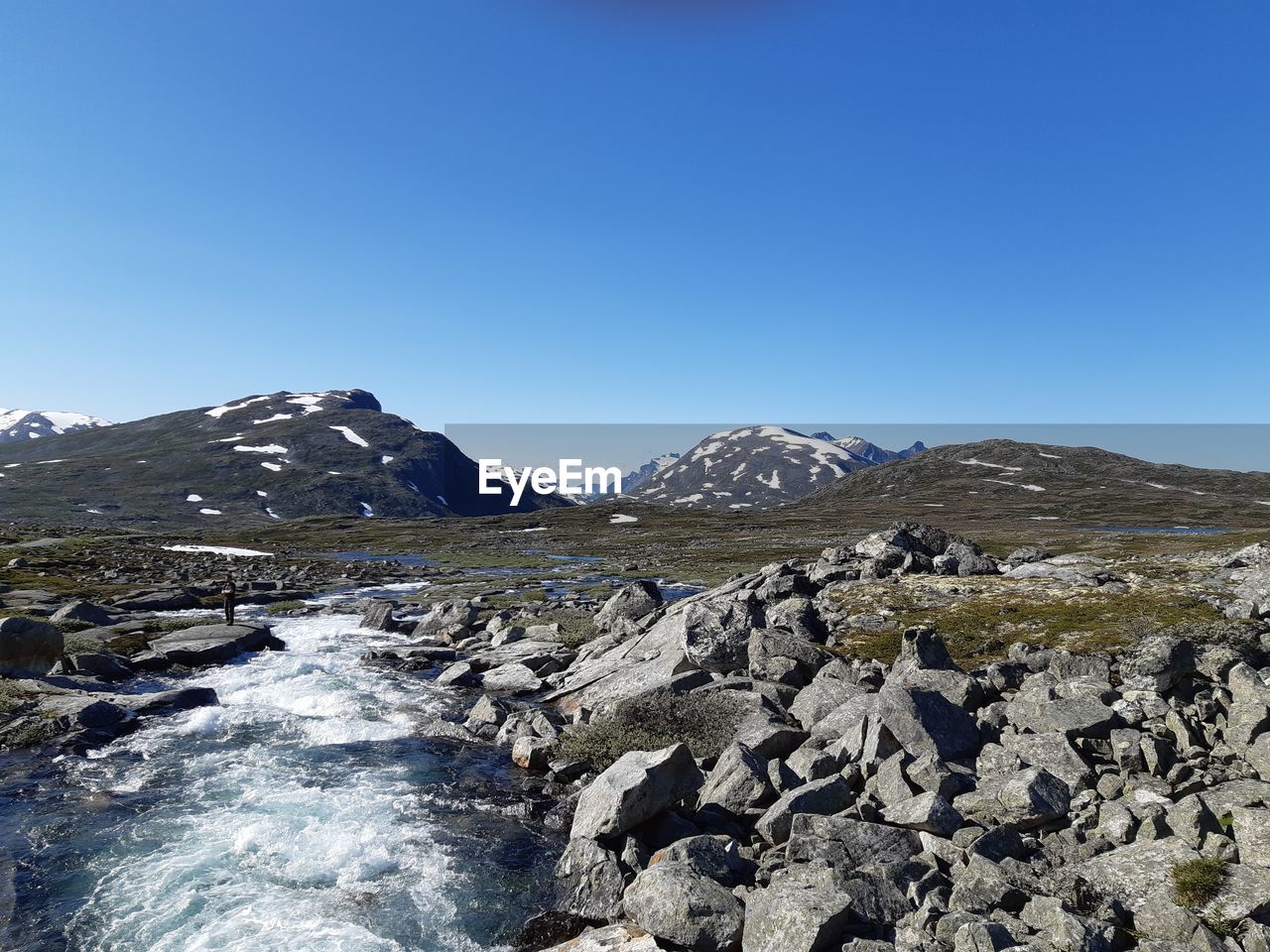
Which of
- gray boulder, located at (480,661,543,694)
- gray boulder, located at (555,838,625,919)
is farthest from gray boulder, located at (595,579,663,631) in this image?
gray boulder, located at (555,838,625,919)

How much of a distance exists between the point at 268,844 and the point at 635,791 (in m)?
10.3

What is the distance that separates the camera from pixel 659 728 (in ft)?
81.8

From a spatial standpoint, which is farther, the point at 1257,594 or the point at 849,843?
the point at 1257,594

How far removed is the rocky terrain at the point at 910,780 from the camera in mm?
12820

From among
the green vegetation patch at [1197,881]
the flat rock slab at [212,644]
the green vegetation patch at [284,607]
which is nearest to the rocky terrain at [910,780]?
the green vegetation patch at [1197,881]

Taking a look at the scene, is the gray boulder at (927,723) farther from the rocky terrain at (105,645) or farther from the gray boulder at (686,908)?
the rocky terrain at (105,645)

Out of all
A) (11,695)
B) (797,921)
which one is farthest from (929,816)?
(11,695)

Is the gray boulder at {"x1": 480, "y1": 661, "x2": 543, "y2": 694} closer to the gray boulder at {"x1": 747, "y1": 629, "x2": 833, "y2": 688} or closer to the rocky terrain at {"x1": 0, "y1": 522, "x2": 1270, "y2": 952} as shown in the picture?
the rocky terrain at {"x1": 0, "y1": 522, "x2": 1270, "y2": 952}

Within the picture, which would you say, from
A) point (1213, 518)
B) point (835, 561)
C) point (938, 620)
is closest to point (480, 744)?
point (938, 620)

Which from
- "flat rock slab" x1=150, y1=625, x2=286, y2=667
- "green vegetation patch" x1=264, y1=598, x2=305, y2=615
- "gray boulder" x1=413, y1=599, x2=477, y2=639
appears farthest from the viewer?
"green vegetation patch" x1=264, y1=598, x2=305, y2=615

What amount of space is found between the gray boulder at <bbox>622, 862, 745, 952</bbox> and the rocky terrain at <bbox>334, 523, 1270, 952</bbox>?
43 mm

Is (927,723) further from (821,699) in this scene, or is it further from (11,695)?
(11,695)

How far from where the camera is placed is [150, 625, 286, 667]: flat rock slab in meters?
38.7

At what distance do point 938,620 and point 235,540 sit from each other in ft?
523
